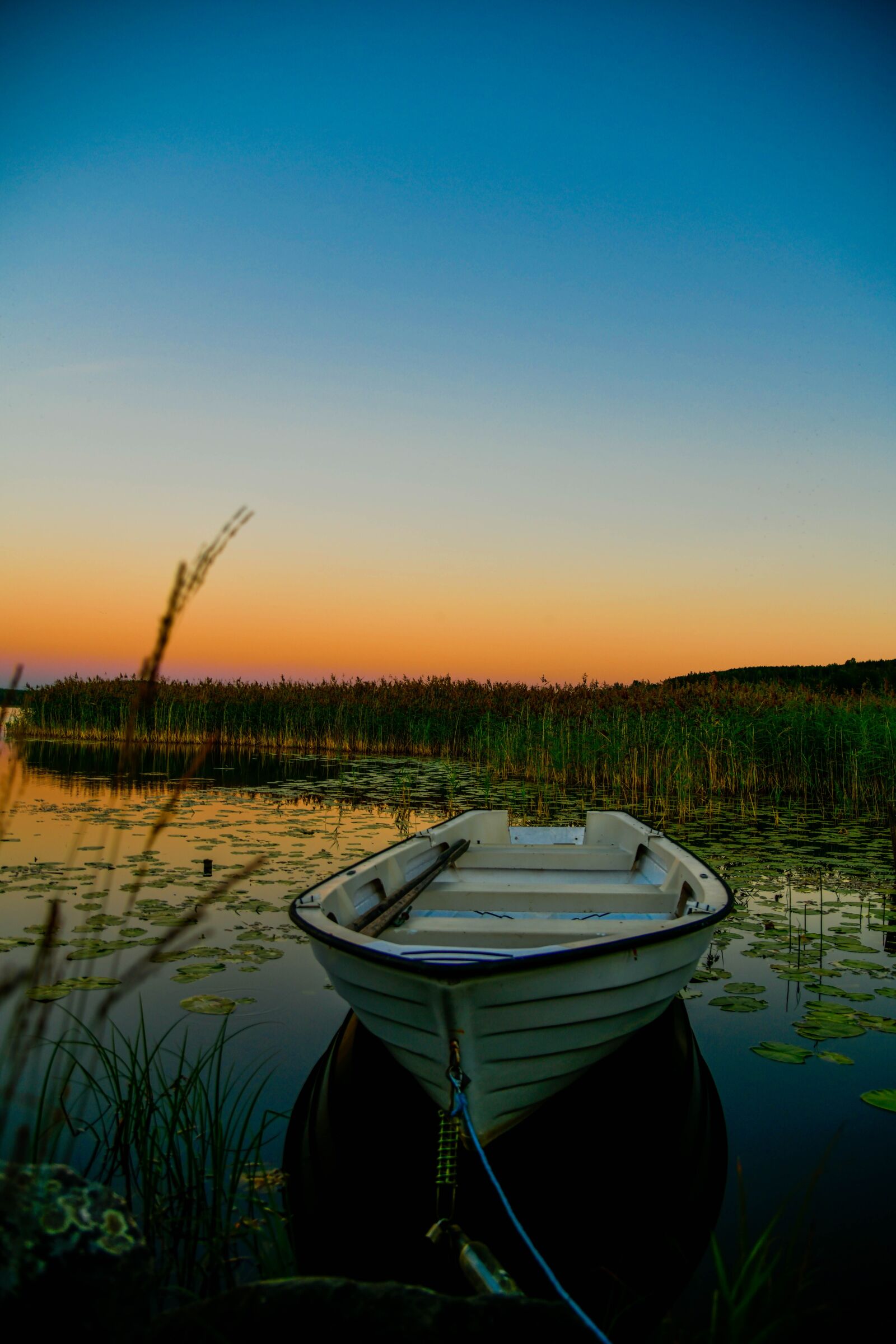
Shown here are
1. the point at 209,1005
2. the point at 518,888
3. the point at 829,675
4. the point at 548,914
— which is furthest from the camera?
the point at 829,675

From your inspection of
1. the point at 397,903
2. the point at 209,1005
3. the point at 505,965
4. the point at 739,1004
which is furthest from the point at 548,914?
the point at 505,965

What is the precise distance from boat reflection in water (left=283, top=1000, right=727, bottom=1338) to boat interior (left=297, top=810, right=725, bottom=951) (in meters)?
0.64

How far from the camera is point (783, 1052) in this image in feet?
12.4

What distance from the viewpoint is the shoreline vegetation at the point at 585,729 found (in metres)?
12.4

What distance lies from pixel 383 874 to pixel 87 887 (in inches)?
135

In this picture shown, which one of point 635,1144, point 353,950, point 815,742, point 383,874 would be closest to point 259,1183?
point 353,950

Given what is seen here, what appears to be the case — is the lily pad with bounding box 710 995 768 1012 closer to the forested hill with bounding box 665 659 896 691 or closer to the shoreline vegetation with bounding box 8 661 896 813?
the shoreline vegetation with bounding box 8 661 896 813

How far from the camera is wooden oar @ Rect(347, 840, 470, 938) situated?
12.0ft

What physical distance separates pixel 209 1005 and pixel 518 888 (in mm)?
1835

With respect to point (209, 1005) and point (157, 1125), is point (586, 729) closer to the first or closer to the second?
point (209, 1005)

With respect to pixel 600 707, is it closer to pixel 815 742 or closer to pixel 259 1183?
pixel 815 742

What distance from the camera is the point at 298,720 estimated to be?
23.6 meters

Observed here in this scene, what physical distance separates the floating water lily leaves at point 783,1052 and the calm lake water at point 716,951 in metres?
0.03

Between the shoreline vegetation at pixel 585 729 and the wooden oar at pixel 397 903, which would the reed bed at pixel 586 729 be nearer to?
the shoreline vegetation at pixel 585 729
